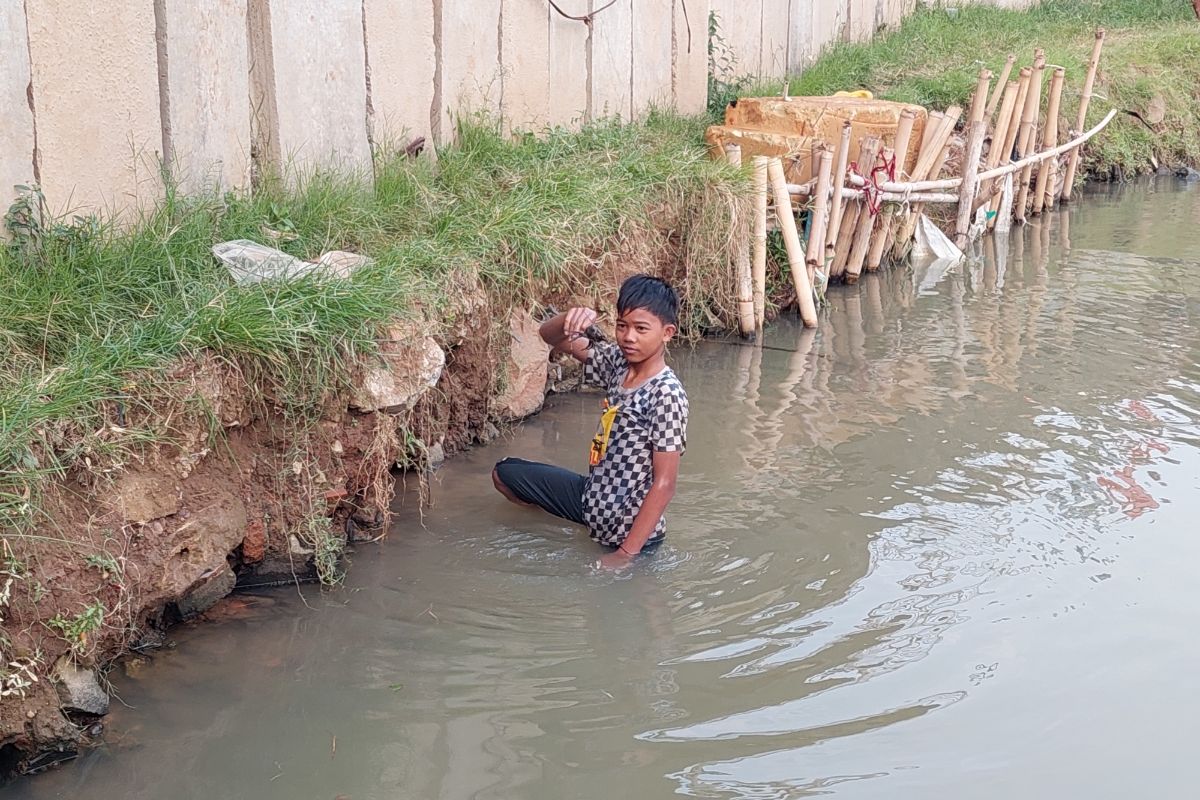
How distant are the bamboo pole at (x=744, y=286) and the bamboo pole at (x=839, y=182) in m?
0.67

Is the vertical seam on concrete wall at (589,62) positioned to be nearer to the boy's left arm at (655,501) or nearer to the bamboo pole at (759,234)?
the bamboo pole at (759,234)

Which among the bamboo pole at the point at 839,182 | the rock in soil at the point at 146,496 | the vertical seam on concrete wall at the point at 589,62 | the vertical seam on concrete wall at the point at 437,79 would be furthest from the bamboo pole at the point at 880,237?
the rock in soil at the point at 146,496

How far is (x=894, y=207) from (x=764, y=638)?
486 cm

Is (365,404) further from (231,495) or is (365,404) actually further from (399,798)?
(399,798)

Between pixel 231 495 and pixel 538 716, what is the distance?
1268 mm

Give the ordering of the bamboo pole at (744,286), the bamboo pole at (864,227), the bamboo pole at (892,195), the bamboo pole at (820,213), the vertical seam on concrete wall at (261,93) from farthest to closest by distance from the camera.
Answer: the bamboo pole at (864,227)
the bamboo pole at (892,195)
the bamboo pole at (820,213)
the bamboo pole at (744,286)
the vertical seam on concrete wall at (261,93)

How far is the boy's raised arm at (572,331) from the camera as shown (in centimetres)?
408

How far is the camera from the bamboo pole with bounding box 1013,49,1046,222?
8984 millimetres

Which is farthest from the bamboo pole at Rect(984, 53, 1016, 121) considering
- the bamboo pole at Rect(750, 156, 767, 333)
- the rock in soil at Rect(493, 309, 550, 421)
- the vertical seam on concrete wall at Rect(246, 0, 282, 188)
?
the vertical seam on concrete wall at Rect(246, 0, 282, 188)

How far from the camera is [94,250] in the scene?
4.05 metres

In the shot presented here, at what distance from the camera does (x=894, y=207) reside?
7.74 metres

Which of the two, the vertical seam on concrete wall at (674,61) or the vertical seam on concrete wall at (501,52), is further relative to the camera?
the vertical seam on concrete wall at (674,61)

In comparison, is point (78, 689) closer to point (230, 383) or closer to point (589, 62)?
point (230, 383)

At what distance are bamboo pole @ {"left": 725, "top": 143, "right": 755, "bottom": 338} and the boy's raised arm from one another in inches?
91.5
